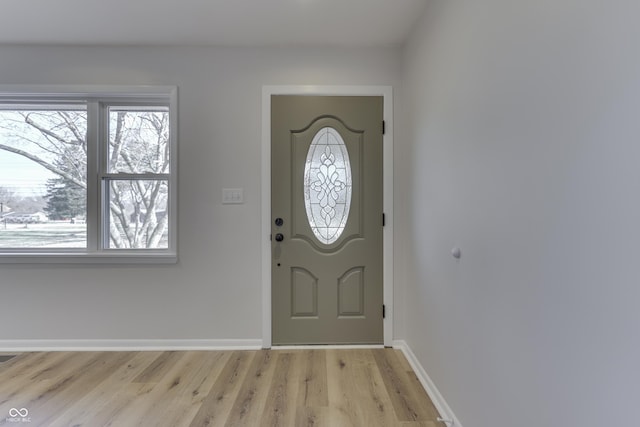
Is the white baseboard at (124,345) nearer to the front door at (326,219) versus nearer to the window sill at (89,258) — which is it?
the front door at (326,219)

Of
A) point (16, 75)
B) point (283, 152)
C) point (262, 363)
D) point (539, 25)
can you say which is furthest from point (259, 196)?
point (16, 75)

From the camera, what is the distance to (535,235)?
1025mm

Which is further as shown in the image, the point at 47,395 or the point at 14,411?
the point at 47,395

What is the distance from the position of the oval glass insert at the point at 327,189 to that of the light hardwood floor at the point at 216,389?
3.10ft

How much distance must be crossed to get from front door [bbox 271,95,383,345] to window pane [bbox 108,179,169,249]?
924 mm

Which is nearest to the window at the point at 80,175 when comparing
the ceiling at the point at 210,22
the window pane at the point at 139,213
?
the window pane at the point at 139,213

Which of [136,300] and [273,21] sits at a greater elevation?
[273,21]

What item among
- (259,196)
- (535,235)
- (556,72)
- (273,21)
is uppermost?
(273,21)

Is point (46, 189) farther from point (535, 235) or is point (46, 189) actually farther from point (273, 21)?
point (535, 235)

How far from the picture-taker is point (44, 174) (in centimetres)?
258

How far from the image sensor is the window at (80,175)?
2545 mm

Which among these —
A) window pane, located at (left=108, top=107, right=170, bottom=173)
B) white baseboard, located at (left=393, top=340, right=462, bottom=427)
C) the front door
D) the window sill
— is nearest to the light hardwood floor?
Answer: white baseboard, located at (left=393, top=340, right=462, bottom=427)

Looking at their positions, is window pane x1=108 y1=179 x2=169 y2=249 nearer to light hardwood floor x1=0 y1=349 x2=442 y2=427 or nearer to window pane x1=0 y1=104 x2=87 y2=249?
window pane x1=0 y1=104 x2=87 y2=249

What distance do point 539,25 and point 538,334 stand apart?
0.99m
